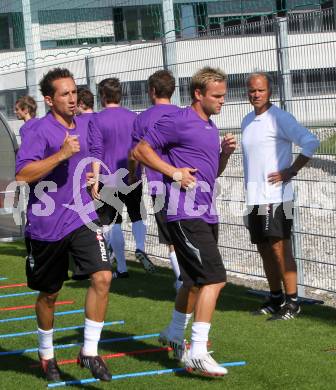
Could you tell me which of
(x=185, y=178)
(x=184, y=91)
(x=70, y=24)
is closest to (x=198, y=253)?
(x=185, y=178)

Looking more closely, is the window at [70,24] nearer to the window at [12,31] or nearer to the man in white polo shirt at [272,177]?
the window at [12,31]

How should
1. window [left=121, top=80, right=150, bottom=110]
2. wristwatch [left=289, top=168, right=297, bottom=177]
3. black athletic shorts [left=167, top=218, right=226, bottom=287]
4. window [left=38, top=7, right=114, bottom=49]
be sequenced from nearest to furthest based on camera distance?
black athletic shorts [left=167, top=218, right=226, bottom=287]
wristwatch [left=289, top=168, right=297, bottom=177]
window [left=121, top=80, right=150, bottom=110]
window [left=38, top=7, right=114, bottom=49]

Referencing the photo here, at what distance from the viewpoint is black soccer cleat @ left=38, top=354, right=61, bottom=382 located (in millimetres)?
7449

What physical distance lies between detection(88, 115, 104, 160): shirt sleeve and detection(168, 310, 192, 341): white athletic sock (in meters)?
3.67

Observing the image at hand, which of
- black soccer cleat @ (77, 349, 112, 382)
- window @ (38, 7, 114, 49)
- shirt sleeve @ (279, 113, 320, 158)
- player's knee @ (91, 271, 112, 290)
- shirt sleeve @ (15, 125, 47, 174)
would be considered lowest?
black soccer cleat @ (77, 349, 112, 382)

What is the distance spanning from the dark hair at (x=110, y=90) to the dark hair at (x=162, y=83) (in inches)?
54.9

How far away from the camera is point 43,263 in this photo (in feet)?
24.3

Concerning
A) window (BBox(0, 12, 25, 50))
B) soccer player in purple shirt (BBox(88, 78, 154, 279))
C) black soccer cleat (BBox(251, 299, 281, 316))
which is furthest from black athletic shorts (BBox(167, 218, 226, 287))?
window (BBox(0, 12, 25, 50))

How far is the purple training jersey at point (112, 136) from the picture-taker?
1120 centimetres

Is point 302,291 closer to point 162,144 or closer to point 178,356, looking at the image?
point 178,356

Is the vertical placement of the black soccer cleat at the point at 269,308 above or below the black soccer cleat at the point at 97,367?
below

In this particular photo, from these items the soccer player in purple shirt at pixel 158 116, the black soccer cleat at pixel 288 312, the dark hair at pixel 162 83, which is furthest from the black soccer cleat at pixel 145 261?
the black soccer cleat at pixel 288 312

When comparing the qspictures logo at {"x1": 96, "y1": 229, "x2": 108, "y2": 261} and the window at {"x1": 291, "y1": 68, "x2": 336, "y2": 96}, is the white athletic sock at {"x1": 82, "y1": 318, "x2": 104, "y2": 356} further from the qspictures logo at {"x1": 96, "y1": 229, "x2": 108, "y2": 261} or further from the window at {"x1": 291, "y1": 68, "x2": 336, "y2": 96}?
the window at {"x1": 291, "y1": 68, "x2": 336, "y2": 96}

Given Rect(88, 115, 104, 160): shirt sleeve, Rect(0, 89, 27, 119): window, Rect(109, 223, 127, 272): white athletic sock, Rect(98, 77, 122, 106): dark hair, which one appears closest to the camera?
Rect(88, 115, 104, 160): shirt sleeve
